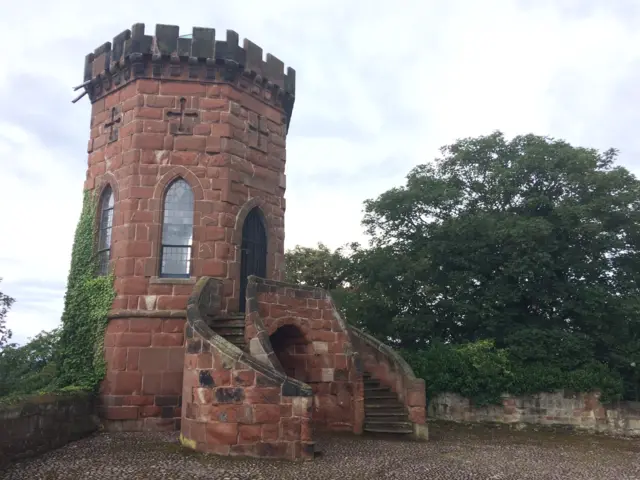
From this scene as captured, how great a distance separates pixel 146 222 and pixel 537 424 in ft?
40.5

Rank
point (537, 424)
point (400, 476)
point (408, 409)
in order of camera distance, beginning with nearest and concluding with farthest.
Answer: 1. point (400, 476)
2. point (408, 409)
3. point (537, 424)

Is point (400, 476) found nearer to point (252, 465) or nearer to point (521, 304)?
point (252, 465)

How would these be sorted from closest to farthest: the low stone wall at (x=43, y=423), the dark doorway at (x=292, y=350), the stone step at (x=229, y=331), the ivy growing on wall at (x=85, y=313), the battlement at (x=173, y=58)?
1. the low stone wall at (x=43, y=423)
2. the stone step at (x=229, y=331)
3. the ivy growing on wall at (x=85, y=313)
4. the dark doorway at (x=292, y=350)
5. the battlement at (x=173, y=58)

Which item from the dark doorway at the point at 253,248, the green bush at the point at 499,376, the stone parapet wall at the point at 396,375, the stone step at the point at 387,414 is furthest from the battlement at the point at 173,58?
the green bush at the point at 499,376

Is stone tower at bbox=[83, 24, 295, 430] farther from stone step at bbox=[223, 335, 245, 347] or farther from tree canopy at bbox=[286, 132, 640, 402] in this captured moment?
tree canopy at bbox=[286, 132, 640, 402]

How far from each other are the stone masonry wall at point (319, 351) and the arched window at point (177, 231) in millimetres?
2038

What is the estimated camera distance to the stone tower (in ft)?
37.4

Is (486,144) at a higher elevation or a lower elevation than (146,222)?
higher

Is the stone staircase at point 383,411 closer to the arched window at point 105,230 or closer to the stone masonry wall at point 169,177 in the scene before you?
the stone masonry wall at point 169,177

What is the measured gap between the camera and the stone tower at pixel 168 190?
1141cm

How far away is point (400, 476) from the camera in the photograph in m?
8.15

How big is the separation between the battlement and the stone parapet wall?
6935 millimetres

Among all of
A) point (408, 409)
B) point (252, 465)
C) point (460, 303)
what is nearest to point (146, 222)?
point (252, 465)

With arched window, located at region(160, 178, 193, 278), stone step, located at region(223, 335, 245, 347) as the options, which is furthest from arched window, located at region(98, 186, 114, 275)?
stone step, located at region(223, 335, 245, 347)
